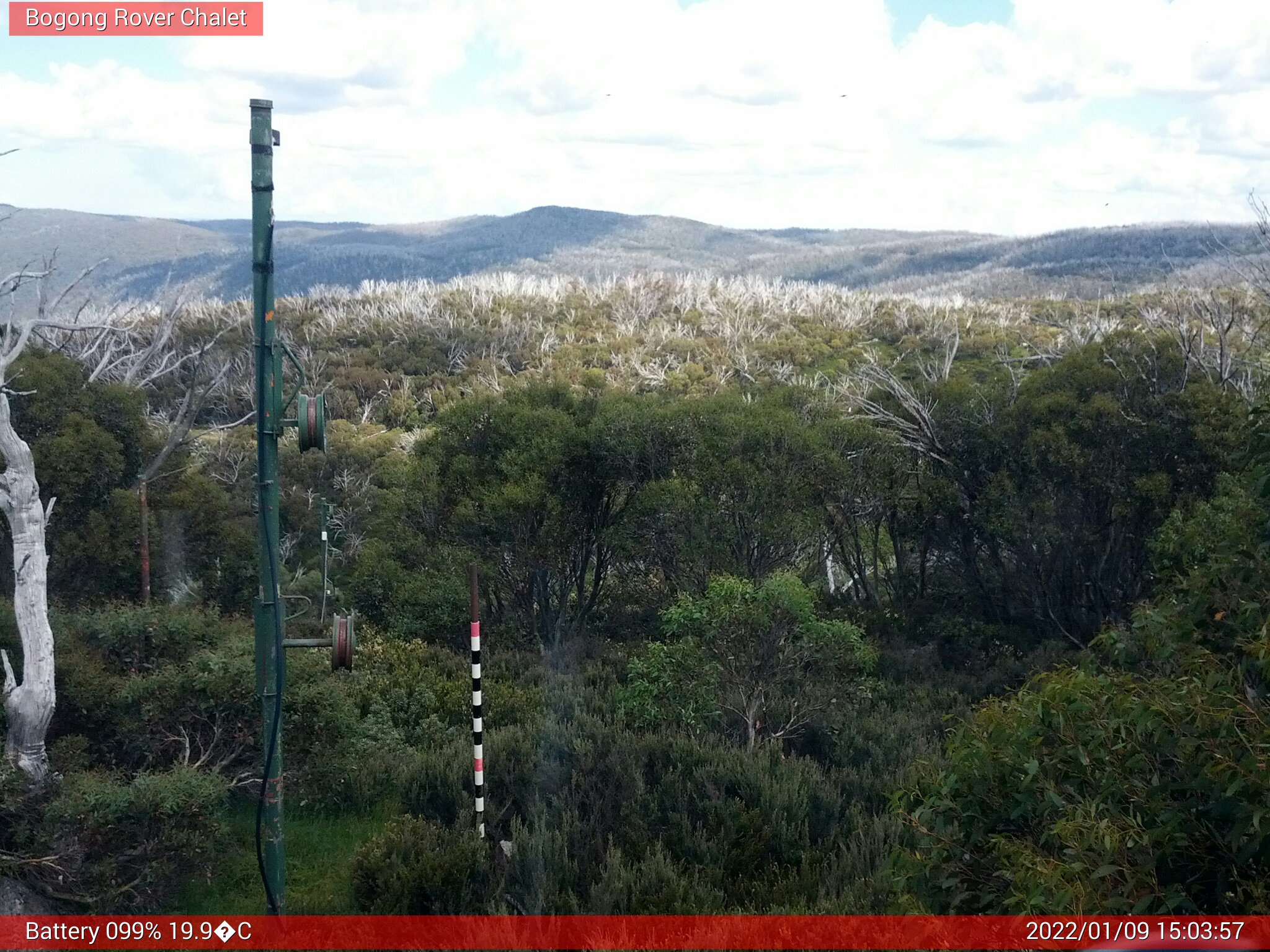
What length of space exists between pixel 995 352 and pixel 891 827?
92.2 ft

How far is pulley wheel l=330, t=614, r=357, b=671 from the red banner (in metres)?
1.44

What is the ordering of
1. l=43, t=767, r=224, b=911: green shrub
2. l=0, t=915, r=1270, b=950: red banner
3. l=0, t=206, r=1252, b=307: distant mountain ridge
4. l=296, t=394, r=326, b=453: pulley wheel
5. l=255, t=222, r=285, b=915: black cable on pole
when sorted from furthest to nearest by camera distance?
l=0, t=206, r=1252, b=307: distant mountain ridge, l=43, t=767, r=224, b=911: green shrub, l=255, t=222, r=285, b=915: black cable on pole, l=296, t=394, r=326, b=453: pulley wheel, l=0, t=915, r=1270, b=950: red banner

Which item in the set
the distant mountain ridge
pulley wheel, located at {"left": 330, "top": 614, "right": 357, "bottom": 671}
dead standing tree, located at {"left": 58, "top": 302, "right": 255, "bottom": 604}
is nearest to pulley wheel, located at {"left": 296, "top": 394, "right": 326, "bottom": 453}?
pulley wheel, located at {"left": 330, "top": 614, "right": 357, "bottom": 671}

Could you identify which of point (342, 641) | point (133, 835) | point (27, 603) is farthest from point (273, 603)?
point (27, 603)

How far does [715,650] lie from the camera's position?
11.1 metres

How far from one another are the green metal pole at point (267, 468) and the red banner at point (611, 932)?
2.21ft

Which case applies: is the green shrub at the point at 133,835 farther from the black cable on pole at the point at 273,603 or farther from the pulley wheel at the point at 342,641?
the pulley wheel at the point at 342,641

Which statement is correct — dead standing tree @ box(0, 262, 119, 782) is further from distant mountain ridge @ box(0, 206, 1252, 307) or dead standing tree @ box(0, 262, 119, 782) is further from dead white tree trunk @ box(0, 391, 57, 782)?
distant mountain ridge @ box(0, 206, 1252, 307)

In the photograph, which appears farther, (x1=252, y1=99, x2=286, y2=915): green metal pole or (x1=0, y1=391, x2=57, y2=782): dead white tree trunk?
(x1=0, y1=391, x2=57, y2=782): dead white tree trunk

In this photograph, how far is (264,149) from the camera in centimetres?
554

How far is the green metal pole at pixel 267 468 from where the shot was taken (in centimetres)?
560

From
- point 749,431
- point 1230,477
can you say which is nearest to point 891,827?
point 1230,477

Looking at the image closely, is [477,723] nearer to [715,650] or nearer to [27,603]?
[27,603]

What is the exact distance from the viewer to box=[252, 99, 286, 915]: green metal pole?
221 inches
